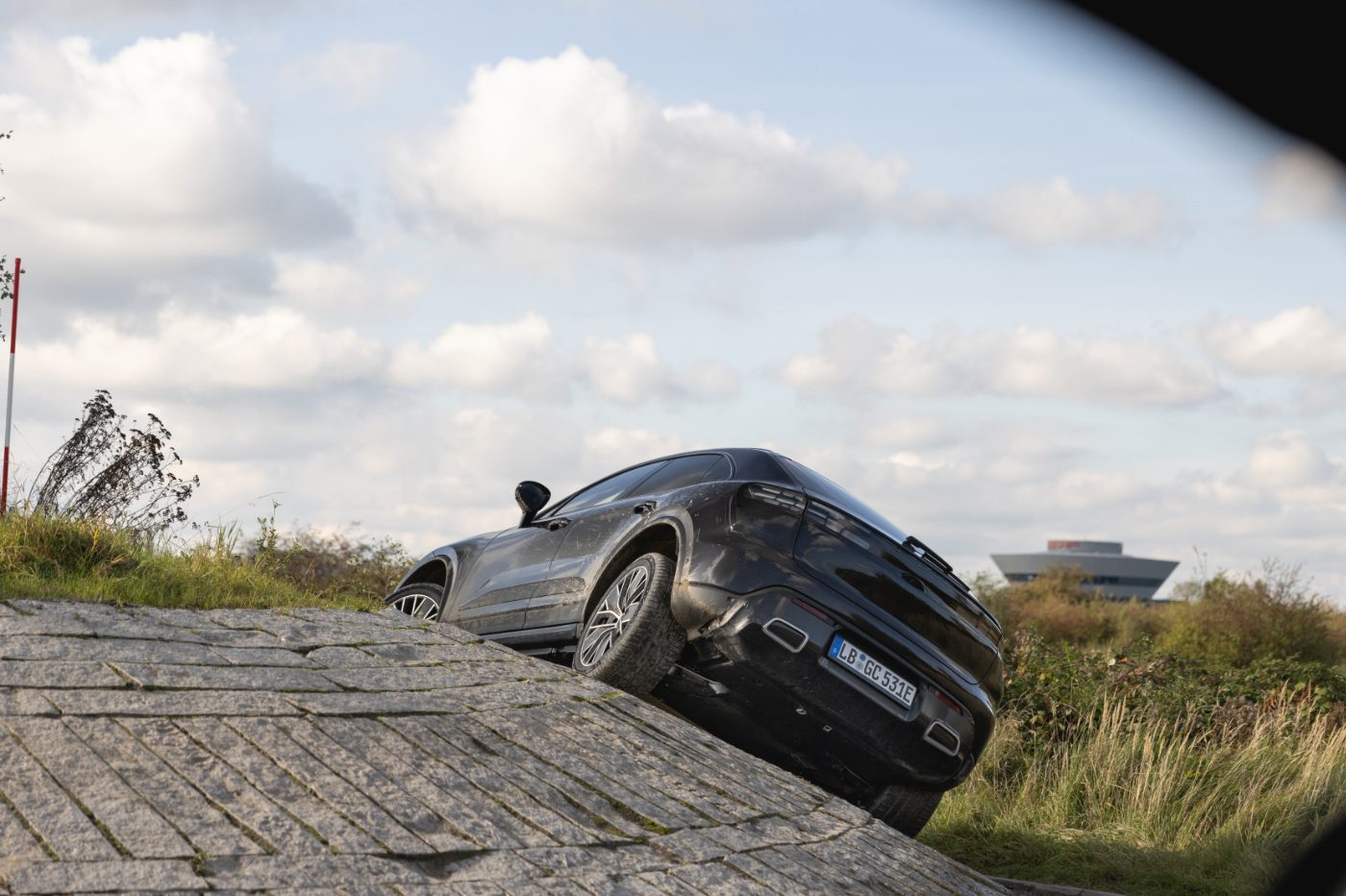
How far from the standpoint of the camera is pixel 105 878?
3865 millimetres

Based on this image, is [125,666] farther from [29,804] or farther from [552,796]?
[552,796]

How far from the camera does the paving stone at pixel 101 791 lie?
Answer: 412cm

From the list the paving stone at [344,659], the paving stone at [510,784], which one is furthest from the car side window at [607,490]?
the paving stone at [510,784]

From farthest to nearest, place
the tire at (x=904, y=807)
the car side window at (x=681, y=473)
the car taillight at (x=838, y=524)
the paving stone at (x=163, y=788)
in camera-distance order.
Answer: the car side window at (x=681, y=473)
the tire at (x=904, y=807)
the car taillight at (x=838, y=524)
the paving stone at (x=163, y=788)

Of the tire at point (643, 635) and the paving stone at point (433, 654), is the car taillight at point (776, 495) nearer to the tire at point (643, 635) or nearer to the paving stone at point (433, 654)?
the tire at point (643, 635)

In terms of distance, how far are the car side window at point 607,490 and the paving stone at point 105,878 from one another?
→ 14.0 feet

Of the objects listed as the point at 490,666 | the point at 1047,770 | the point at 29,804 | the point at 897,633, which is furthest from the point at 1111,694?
the point at 29,804

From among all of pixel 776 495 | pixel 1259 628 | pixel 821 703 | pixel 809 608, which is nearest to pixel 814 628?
pixel 809 608

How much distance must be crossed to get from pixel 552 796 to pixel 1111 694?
7.64 m

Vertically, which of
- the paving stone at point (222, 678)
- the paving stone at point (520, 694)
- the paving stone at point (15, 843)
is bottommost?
the paving stone at point (15, 843)

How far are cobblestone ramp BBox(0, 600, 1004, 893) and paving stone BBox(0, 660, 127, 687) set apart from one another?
1 cm

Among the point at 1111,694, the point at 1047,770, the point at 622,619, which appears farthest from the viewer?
the point at 1111,694

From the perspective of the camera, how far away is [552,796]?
5.15m

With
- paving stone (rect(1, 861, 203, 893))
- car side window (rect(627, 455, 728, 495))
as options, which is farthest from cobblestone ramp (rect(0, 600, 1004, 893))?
car side window (rect(627, 455, 728, 495))
